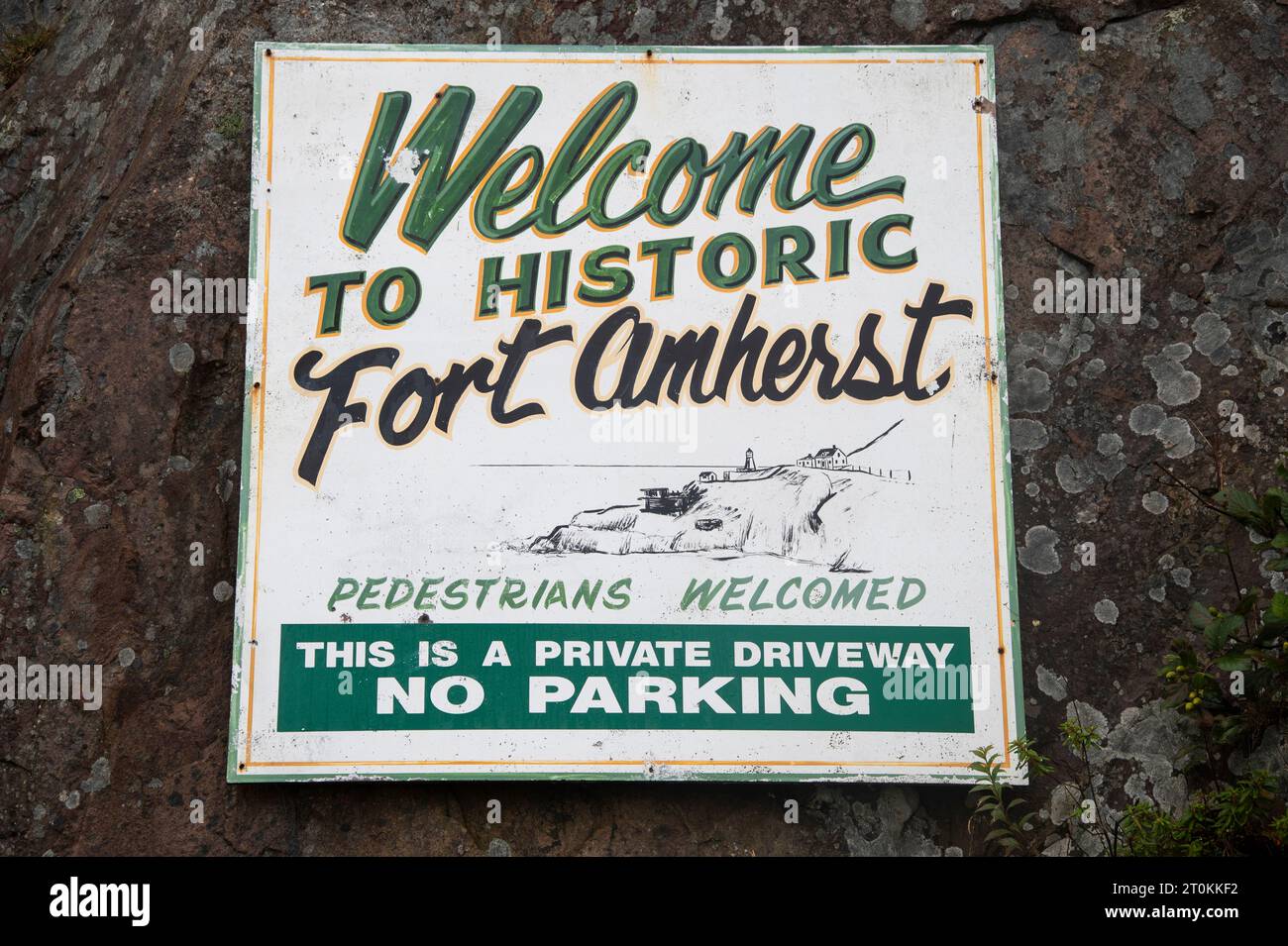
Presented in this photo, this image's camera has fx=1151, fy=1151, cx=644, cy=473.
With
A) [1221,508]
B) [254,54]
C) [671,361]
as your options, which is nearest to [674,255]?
[671,361]

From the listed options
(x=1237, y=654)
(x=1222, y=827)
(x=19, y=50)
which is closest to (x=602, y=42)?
(x=19, y=50)

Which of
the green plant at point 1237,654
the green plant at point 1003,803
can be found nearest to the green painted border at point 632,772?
the green plant at point 1003,803

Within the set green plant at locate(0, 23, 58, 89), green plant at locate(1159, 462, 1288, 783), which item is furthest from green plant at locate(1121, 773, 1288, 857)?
green plant at locate(0, 23, 58, 89)

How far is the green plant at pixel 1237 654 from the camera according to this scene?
2.93 metres

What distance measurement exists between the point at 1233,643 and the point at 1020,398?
94 centimetres

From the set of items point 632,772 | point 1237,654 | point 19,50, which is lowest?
point 632,772

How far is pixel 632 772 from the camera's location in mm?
3348

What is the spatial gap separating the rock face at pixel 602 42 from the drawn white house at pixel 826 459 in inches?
22.1

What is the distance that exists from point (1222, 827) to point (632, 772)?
158 cm

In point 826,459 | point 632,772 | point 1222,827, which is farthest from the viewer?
point 826,459

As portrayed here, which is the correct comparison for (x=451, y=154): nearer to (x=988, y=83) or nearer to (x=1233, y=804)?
(x=988, y=83)

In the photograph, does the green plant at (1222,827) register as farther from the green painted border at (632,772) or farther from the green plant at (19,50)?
the green plant at (19,50)

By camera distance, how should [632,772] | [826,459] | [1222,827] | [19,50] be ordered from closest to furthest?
[1222,827]
[632,772]
[826,459]
[19,50]

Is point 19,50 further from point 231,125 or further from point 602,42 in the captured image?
point 602,42
